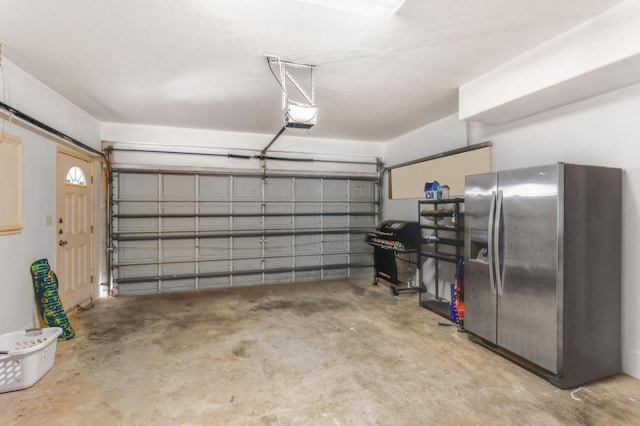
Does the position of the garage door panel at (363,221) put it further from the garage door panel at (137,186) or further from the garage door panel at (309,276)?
the garage door panel at (137,186)

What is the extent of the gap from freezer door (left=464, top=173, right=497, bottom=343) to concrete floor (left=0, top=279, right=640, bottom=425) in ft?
0.97

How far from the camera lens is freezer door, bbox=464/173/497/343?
3.16 m

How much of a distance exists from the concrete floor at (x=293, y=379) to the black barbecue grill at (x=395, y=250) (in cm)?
118

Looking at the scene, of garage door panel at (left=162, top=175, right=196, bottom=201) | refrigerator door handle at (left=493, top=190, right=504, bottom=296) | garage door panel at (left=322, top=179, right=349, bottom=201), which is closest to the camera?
refrigerator door handle at (left=493, top=190, right=504, bottom=296)

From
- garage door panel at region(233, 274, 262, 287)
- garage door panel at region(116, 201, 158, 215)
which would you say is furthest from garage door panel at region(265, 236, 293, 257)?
garage door panel at region(116, 201, 158, 215)

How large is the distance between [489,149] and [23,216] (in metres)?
5.60

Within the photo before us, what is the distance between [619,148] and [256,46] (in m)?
3.41

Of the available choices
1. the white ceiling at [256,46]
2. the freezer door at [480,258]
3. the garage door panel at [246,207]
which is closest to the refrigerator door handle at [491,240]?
the freezer door at [480,258]

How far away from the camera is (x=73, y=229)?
444cm

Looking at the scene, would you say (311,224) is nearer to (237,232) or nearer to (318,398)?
(237,232)

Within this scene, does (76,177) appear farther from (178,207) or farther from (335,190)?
(335,190)

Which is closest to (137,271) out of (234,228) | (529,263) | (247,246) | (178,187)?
(178,187)

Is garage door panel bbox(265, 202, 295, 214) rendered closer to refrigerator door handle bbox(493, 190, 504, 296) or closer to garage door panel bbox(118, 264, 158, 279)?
garage door panel bbox(118, 264, 158, 279)

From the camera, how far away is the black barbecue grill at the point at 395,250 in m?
5.16
